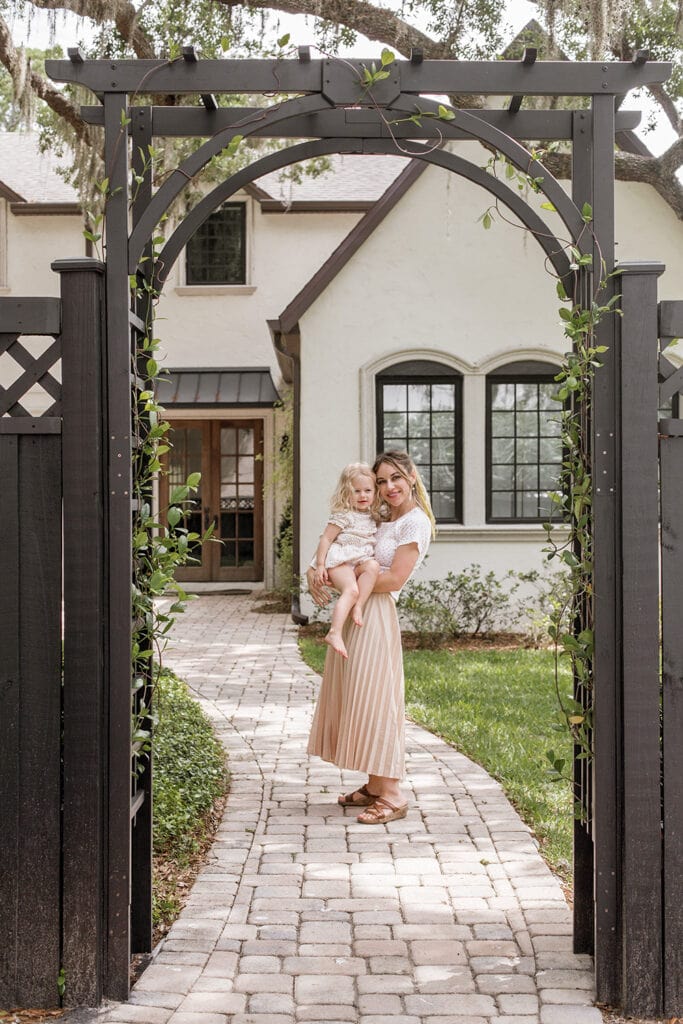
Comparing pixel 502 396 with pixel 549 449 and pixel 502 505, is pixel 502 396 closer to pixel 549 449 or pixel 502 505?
pixel 549 449

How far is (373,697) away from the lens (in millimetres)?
5684

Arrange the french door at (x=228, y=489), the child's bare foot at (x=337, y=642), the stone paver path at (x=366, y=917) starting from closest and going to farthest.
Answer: the stone paver path at (x=366, y=917)
the child's bare foot at (x=337, y=642)
the french door at (x=228, y=489)

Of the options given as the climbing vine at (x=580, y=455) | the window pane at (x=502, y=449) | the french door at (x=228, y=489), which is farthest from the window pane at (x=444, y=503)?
the climbing vine at (x=580, y=455)

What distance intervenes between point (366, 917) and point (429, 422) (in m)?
9.23

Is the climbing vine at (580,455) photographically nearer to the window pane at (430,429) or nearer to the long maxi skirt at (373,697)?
the long maxi skirt at (373,697)

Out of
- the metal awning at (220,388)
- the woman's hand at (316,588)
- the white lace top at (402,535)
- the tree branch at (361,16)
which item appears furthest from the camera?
the metal awning at (220,388)

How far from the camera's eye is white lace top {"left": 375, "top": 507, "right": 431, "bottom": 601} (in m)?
5.73

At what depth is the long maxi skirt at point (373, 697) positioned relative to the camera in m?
5.68

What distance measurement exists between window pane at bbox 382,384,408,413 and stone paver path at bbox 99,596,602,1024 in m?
6.80

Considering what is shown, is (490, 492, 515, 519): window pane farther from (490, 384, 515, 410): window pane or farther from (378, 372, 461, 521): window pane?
(490, 384, 515, 410): window pane

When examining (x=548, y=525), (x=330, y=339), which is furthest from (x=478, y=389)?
(x=548, y=525)

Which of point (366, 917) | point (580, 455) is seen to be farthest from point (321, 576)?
point (580, 455)

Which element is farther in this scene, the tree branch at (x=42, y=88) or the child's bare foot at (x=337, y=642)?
the tree branch at (x=42, y=88)

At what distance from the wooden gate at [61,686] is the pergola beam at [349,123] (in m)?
0.77
